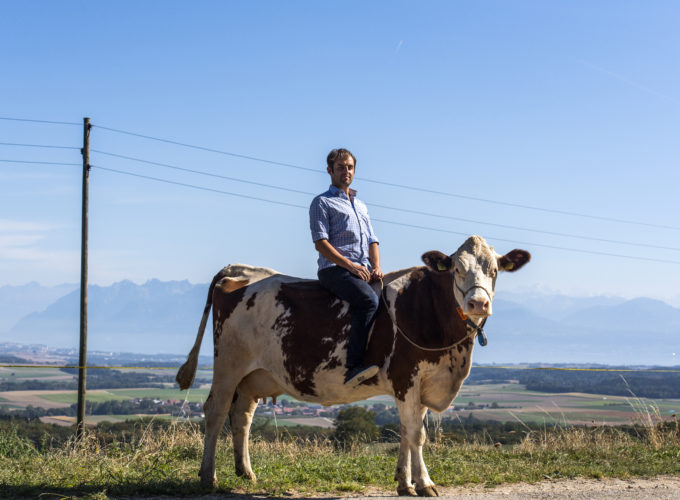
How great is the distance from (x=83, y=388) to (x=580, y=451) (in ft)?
39.6

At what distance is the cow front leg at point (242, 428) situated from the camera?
9336mm

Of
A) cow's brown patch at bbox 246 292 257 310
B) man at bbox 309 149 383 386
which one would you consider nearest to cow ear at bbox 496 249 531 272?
man at bbox 309 149 383 386

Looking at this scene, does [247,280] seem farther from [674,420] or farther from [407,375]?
[674,420]

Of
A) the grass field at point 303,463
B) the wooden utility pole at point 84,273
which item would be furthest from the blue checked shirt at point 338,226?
the wooden utility pole at point 84,273

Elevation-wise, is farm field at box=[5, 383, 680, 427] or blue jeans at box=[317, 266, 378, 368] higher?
blue jeans at box=[317, 266, 378, 368]

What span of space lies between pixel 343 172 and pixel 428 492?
148 inches

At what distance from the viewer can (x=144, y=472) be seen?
904 centimetres

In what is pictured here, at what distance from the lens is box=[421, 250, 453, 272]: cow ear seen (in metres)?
8.28

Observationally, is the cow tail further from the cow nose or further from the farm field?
the farm field

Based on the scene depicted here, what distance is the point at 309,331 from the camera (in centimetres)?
882

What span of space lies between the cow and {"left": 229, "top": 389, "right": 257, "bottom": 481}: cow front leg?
13 mm

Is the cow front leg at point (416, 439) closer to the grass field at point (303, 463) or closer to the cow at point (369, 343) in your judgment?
the cow at point (369, 343)

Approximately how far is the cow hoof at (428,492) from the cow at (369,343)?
0.04ft

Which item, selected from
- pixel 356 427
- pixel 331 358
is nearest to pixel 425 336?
pixel 331 358
